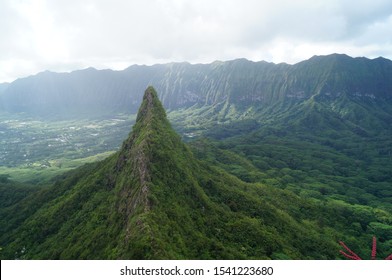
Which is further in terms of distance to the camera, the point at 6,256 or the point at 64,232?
the point at 6,256

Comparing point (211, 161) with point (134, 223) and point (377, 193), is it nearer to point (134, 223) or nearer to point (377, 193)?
point (377, 193)

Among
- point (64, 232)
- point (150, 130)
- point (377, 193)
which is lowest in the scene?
point (377, 193)

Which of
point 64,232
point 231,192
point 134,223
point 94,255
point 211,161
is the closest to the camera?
point 134,223

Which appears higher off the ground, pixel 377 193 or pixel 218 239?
pixel 218 239

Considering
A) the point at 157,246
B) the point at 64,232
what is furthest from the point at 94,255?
the point at 64,232

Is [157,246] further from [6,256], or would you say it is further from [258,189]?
[258,189]

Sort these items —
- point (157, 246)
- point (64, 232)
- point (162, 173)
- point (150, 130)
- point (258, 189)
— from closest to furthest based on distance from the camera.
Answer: point (157, 246) → point (162, 173) → point (64, 232) → point (150, 130) → point (258, 189)

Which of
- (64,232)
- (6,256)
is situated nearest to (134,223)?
(64,232)
